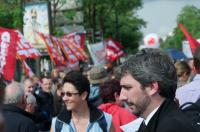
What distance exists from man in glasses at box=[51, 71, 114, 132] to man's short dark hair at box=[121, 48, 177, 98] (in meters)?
1.93

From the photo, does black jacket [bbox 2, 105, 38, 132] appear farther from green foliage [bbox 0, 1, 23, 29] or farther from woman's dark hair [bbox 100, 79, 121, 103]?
green foliage [bbox 0, 1, 23, 29]

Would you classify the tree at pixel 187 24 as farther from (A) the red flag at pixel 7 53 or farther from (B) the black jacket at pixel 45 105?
(A) the red flag at pixel 7 53

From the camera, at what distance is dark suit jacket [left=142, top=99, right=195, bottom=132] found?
3316mm

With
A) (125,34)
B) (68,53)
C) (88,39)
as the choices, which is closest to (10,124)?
(68,53)

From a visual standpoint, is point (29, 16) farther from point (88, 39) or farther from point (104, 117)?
point (104, 117)

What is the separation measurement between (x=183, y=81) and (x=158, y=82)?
5.17 meters

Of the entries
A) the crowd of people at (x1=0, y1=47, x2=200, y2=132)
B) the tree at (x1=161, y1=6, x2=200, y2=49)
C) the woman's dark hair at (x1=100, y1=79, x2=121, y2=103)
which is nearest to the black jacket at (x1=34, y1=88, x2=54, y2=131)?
the crowd of people at (x1=0, y1=47, x2=200, y2=132)

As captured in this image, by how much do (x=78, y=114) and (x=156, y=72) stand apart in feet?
7.08

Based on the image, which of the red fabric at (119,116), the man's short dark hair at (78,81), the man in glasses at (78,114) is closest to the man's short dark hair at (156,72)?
the man in glasses at (78,114)

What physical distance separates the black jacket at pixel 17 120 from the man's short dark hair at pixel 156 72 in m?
2.15

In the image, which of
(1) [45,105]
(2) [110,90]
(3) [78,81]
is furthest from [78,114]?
(1) [45,105]

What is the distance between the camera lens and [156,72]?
11.6ft

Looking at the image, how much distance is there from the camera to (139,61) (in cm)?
360

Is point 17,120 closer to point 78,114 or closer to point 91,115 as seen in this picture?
point 78,114
